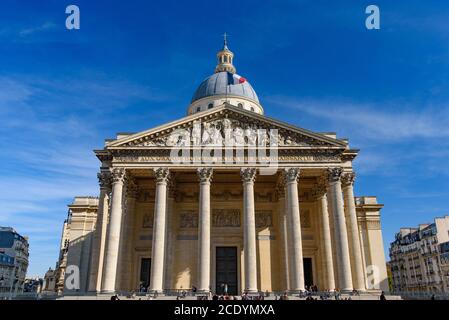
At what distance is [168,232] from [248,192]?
7160 millimetres

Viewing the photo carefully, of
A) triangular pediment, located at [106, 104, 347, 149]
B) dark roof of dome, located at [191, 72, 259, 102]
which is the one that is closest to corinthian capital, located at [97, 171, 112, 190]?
triangular pediment, located at [106, 104, 347, 149]

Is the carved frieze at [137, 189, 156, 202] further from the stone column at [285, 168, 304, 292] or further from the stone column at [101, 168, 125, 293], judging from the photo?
the stone column at [285, 168, 304, 292]

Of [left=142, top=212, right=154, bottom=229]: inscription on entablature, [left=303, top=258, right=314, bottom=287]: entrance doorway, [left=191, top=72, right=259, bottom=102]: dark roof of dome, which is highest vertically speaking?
[left=191, top=72, right=259, bottom=102]: dark roof of dome

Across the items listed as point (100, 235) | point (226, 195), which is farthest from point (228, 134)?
point (100, 235)

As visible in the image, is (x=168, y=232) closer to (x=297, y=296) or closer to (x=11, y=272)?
(x=297, y=296)

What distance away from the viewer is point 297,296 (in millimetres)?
22156

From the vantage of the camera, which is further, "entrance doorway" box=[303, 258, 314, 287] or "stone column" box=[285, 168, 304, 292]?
"entrance doorway" box=[303, 258, 314, 287]

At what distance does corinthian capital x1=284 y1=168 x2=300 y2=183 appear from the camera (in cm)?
2520

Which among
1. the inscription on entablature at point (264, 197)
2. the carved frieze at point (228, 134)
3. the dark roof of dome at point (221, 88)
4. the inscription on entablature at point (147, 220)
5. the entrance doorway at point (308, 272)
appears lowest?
the entrance doorway at point (308, 272)

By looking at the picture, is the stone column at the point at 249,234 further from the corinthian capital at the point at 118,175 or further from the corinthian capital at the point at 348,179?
the corinthian capital at the point at 118,175

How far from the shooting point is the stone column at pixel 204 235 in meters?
22.9

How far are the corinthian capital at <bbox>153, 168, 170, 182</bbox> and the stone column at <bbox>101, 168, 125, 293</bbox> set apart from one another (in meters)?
2.38

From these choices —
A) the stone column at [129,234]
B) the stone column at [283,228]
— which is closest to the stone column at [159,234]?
the stone column at [129,234]

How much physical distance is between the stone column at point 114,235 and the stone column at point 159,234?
2.43 meters
